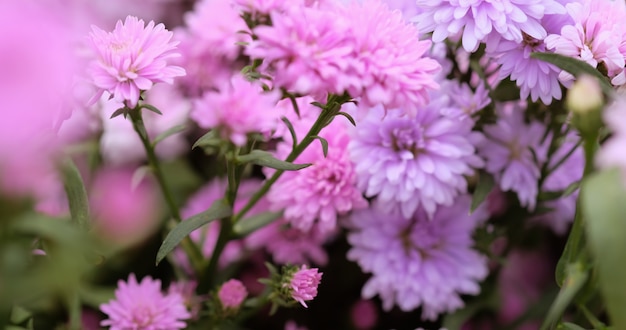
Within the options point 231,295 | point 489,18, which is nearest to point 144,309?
point 231,295

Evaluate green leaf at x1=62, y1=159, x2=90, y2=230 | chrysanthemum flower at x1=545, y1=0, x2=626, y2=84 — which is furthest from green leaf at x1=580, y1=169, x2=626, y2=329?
green leaf at x1=62, y1=159, x2=90, y2=230

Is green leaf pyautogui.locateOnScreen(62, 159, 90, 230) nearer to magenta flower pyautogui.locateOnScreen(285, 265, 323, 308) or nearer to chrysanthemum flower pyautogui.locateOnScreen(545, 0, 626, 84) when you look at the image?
magenta flower pyautogui.locateOnScreen(285, 265, 323, 308)

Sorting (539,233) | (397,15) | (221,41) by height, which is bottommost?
(539,233)

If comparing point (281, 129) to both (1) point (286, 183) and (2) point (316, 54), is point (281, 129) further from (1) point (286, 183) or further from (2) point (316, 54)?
(2) point (316, 54)

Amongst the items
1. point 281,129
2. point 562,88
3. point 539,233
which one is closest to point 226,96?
point 281,129

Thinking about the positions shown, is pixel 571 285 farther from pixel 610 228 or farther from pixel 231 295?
pixel 231 295

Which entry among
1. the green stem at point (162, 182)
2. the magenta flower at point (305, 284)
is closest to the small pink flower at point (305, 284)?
the magenta flower at point (305, 284)
